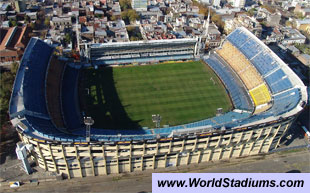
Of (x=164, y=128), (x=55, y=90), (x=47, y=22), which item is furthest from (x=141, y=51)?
(x=47, y=22)

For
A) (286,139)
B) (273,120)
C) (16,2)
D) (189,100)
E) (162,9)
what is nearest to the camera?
(273,120)

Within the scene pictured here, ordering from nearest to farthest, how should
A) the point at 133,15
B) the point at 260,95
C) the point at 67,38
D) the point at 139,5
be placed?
the point at 260,95, the point at 67,38, the point at 133,15, the point at 139,5

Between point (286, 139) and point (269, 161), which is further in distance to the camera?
point (286, 139)

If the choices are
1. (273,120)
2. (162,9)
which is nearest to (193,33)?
A: (162,9)

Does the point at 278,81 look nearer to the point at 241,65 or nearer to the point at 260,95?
the point at 260,95

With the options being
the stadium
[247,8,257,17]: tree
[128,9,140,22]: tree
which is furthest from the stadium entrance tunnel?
[247,8,257,17]: tree

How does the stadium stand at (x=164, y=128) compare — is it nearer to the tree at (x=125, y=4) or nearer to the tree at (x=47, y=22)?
the tree at (x=47, y=22)

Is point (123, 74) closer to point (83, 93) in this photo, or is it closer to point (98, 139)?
point (83, 93)

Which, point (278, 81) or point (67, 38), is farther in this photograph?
point (67, 38)
